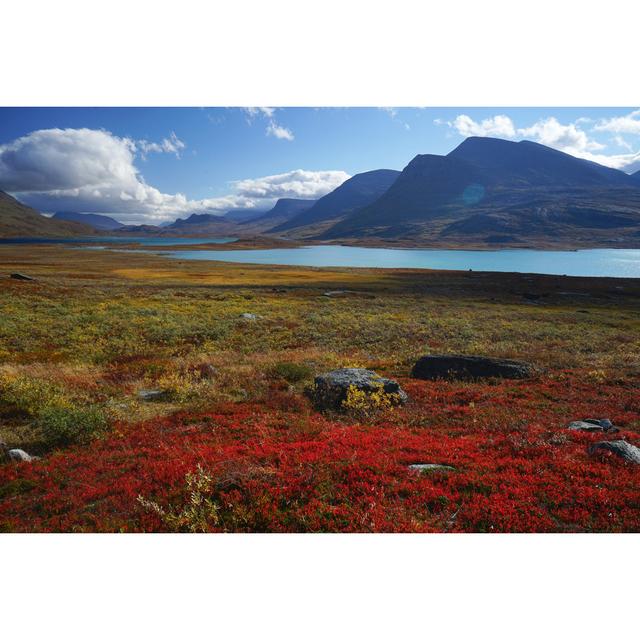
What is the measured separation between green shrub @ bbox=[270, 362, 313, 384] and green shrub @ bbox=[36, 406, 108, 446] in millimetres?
8373

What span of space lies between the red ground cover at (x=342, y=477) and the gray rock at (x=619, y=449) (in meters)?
0.32

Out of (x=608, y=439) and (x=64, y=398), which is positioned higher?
(x=608, y=439)

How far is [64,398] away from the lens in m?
14.8

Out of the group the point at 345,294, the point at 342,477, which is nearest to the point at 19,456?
the point at 342,477

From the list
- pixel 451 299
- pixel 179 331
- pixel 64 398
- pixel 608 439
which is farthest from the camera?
pixel 451 299

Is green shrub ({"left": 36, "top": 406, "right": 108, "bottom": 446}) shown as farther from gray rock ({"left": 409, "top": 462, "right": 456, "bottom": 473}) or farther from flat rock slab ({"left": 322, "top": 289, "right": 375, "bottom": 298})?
flat rock slab ({"left": 322, "top": 289, "right": 375, "bottom": 298})

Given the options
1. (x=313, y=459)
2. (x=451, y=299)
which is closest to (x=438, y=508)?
(x=313, y=459)

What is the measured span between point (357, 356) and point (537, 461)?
16.5 metres

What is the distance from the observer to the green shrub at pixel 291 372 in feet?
62.9

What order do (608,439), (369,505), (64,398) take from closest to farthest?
1. (369,505)
2. (608,439)
3. (64,398)

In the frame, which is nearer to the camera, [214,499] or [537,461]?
[214,499]

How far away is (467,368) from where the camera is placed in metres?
20.2

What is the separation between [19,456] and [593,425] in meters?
16.7

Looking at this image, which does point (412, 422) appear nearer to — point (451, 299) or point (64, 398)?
point (64, 398)
